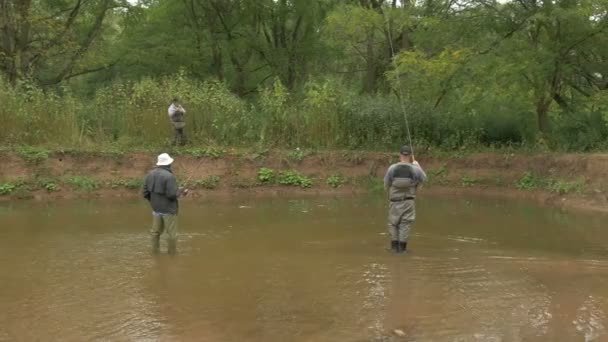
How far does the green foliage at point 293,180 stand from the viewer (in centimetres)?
1919

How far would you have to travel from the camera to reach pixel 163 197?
10.6m

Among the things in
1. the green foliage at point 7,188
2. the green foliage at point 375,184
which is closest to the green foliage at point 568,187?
the green foliage at point 375,184

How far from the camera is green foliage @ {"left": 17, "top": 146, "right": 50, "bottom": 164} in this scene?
17969mm

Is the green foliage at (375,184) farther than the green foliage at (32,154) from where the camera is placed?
Yes

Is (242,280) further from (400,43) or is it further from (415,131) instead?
(400,43)

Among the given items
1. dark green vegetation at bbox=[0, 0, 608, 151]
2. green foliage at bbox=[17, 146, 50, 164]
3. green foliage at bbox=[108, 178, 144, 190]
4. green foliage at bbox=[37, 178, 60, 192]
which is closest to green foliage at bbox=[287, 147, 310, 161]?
Result: dark green vegetation at bbox=[0, 0, 608, 151]

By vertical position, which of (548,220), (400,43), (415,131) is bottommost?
(548,220)

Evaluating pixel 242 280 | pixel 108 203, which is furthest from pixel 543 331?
pixel 108 203

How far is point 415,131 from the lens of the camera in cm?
2130

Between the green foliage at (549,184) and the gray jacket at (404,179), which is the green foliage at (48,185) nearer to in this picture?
the gray jacket at (404,179)

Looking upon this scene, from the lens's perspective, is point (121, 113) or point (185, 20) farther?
point (185, 20)

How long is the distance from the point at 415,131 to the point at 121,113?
1000 centimetres

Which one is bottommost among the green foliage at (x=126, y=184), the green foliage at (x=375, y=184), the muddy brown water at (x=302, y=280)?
the muddy brown water at (x=302, y=280)

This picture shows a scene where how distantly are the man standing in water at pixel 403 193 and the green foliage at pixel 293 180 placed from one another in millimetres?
8541
